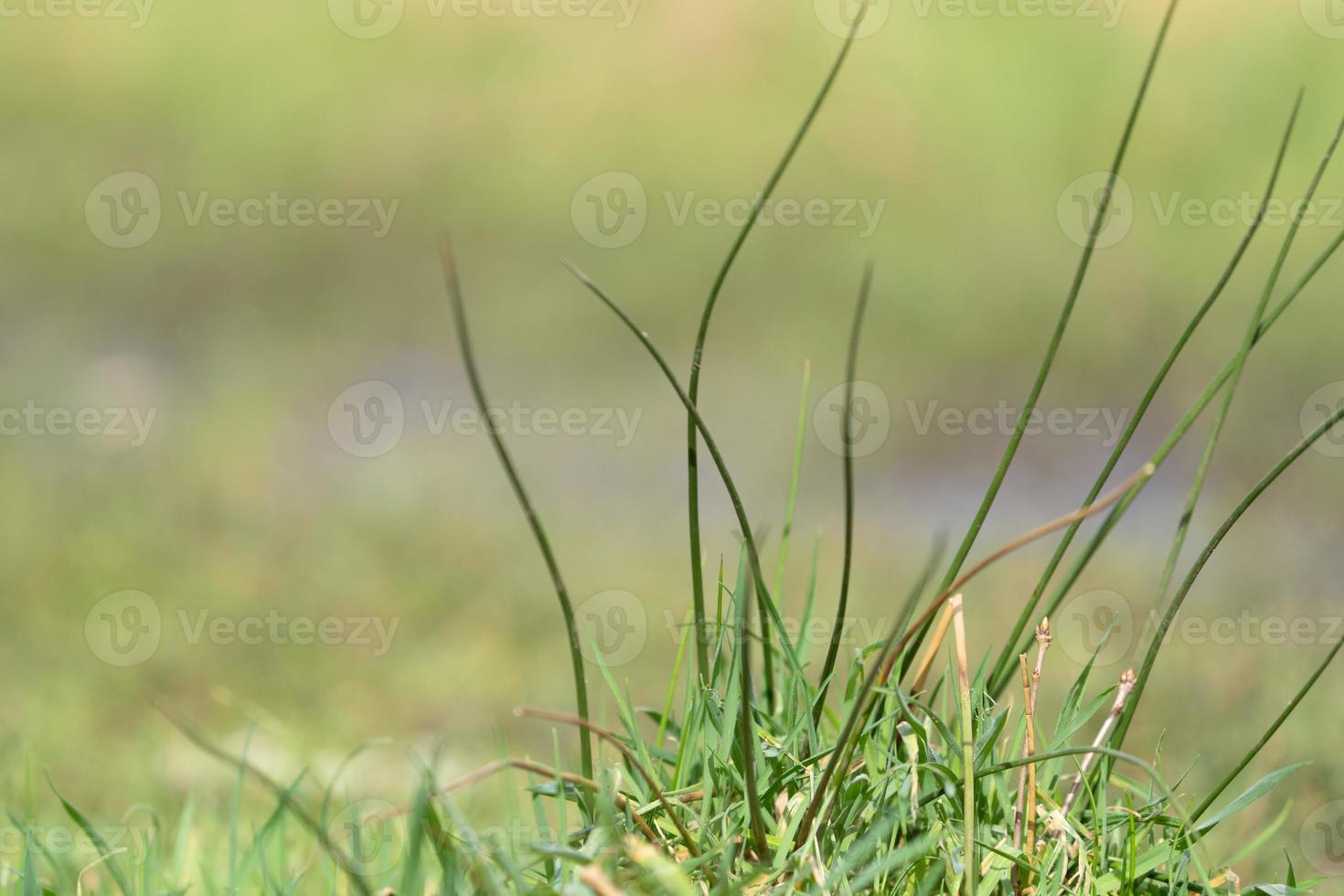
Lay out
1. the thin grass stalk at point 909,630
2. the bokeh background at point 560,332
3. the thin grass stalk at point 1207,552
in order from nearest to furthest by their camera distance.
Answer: the thin grass stalk at point 909,630 < the thin grass stalk at point 1207,552 < the bokeh background at point 560,332

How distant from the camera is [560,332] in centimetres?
425

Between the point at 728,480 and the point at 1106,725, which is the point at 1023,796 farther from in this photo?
the point at 728,480

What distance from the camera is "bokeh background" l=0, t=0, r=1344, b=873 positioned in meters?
2.62

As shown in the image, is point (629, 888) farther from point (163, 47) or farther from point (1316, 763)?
point (163, 47)

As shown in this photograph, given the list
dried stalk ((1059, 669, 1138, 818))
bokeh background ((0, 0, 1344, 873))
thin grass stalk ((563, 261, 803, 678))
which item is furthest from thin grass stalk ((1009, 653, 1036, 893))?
bokeh background ((0, 0, 1344, 873))

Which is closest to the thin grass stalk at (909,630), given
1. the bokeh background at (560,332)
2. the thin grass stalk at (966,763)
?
the thin grass stalk at (966,763)

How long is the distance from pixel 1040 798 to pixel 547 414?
9.69 feet

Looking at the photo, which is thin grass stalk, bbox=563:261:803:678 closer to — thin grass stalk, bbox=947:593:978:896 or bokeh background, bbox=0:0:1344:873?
thin grass stalk, bbox=947:593:978:896

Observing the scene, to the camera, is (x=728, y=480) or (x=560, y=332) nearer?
(x=728, y=480)

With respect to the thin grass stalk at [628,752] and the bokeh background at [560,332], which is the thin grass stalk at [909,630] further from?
the bokeh background at [560,332]

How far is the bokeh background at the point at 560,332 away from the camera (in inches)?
103

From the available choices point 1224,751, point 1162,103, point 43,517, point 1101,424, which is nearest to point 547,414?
point 43,517

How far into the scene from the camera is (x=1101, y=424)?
11.9 ft

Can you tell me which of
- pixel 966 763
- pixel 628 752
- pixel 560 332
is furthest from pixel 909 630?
pixel 560 332
